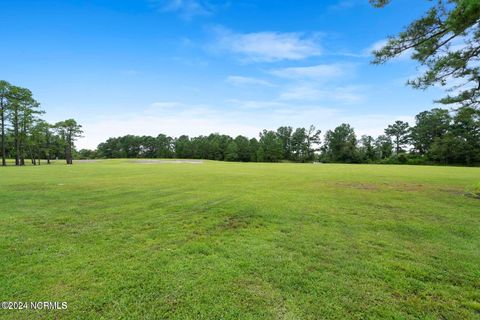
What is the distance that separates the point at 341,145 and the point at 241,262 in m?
74.6

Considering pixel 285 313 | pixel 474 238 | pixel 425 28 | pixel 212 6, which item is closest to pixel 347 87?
pixel 212 6

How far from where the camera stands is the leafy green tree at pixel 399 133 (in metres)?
69.8

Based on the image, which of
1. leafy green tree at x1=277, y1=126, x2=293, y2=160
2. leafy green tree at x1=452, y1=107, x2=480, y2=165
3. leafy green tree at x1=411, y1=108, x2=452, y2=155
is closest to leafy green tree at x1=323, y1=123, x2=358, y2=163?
leafy green tree at x1=277, y1=126, x2=293, y2=160

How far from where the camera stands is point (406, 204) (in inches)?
288

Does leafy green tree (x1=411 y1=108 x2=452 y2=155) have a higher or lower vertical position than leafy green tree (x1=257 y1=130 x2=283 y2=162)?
higher

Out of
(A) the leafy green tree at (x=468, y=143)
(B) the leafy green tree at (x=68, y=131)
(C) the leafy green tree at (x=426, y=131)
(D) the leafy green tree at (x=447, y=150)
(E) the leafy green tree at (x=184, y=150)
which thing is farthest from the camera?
(E) the leafy green tree at (x=184, y=150)

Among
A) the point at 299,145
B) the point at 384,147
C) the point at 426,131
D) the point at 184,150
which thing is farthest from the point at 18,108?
the point at 426,131

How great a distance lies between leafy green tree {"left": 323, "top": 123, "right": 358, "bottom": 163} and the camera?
66562 millimetres

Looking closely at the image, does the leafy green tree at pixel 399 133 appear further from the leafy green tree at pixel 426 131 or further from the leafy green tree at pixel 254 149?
the leafy green tree at pixel 254 149

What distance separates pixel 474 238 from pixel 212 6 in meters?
17.1

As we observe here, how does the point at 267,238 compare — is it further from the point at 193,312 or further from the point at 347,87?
the point at 347,87

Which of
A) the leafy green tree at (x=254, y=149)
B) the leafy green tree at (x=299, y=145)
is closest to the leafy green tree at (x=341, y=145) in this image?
the leafy green tree at (x=299, y=145)

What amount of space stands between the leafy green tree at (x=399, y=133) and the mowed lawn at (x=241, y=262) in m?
79.4

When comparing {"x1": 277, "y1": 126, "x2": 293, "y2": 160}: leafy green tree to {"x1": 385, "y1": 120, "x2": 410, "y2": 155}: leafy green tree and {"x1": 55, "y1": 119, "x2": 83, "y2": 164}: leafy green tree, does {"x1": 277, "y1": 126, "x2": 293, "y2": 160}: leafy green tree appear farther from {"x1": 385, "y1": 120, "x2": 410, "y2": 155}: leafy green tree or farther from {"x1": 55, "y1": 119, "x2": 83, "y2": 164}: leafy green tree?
{"x1": 55, "y1": 119, "x2": 83, "y2": 164}: leafy green tree
